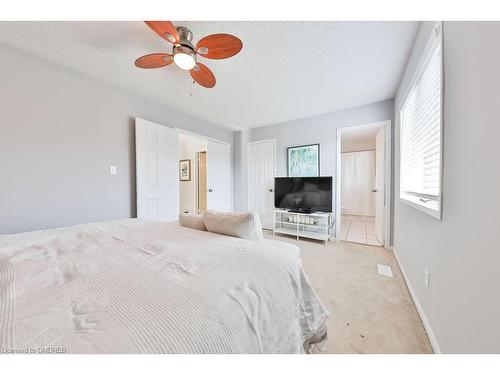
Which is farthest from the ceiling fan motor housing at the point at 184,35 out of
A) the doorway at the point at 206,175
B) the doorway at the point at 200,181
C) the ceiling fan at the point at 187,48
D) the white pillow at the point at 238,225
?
the doorway at the point at 200,181

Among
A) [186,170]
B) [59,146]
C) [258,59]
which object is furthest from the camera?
[186,170]

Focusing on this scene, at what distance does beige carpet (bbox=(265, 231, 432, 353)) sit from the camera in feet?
3.99

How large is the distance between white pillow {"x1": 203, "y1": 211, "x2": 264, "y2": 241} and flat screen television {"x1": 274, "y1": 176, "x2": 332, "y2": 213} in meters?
2.29

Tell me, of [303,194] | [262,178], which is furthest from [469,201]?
[262,178]

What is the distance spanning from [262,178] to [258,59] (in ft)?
8.56

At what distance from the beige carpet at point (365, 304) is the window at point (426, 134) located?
0.86m

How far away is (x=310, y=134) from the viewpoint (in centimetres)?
362

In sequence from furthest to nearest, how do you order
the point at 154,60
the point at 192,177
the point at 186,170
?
the point at 186,170, the point at 192,177, the point at 154,60

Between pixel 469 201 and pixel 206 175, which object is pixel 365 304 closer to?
pixel 469 201

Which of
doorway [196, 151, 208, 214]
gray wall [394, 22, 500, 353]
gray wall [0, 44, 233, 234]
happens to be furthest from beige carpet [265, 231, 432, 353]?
doorway [196, 151, 208, 214]

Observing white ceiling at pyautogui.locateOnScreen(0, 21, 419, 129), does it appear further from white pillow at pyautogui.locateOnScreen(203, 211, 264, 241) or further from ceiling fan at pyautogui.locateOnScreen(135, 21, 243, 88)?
white pillow at pyautogui.locateOnScreen(203, 211, 264, 241)

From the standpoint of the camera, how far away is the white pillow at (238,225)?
4.22 ft
